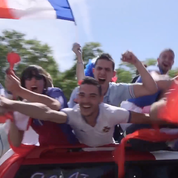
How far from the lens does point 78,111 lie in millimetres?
2771

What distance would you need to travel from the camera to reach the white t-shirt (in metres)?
2.74

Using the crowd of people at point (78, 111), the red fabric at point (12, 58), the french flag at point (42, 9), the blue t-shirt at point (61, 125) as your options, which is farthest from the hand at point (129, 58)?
the french flag at point (42, 9)

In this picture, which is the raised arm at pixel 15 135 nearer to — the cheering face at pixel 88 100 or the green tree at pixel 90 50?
the cheering face at pixel 88 100

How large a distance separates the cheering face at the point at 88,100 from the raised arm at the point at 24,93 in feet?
0.64

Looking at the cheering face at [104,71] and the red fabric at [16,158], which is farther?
the cheering face at [104,71]

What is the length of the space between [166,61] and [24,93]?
1577 mm

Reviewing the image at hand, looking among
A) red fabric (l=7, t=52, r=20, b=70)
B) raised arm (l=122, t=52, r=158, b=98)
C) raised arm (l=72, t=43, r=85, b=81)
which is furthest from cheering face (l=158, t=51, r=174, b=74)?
red fabric (l=7, t=52, r=20, b=70)

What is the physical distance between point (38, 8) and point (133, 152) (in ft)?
7.91

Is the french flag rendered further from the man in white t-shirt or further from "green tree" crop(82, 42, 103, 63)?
"green tree" crop(82, 42, 103, 63)

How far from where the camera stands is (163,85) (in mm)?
3049

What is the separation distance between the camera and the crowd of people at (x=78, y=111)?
260 centimetres

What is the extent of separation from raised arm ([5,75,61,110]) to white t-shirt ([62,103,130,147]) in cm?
11

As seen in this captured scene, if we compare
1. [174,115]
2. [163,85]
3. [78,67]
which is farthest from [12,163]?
[78,67]

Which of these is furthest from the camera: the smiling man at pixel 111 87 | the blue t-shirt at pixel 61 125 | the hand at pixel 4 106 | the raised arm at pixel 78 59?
the raised arm at pixel 78 59
